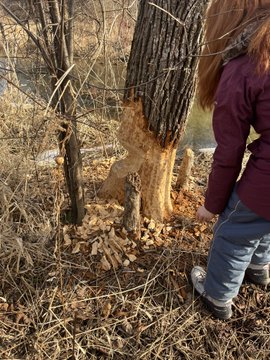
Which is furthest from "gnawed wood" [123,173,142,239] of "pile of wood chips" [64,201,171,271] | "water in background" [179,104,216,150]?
"water in background" [179,104,216,150]

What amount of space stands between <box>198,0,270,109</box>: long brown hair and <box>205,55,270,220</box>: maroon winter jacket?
0.18 feet


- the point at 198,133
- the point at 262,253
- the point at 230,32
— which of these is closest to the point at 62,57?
the point at 230,32

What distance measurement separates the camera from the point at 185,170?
2.50 meters

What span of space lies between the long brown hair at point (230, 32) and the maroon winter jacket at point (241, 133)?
0.06 metres

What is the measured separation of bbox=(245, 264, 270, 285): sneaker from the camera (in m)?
2.01

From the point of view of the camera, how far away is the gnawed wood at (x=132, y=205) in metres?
1.99

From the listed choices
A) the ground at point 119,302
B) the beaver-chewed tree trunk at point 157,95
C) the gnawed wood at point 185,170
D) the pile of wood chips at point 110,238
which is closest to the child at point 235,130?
the ground at point 119,302

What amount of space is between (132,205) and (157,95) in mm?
622

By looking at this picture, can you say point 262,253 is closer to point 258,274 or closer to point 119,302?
point 258,274

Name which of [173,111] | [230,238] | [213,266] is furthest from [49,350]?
[173,111]

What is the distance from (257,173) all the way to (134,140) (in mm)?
848

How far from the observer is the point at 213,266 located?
1.79 m

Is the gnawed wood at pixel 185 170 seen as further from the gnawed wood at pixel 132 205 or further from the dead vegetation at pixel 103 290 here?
the gnawed wood at pixel 132 205

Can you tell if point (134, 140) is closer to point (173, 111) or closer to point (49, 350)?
point (173, 111)
